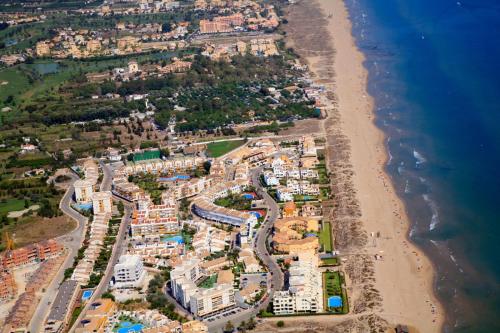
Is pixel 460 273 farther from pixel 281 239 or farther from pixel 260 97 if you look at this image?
pixel 260 97

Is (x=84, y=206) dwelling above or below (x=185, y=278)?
below

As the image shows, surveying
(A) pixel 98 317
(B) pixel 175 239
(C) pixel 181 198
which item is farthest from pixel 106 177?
(A) pixel 98 317

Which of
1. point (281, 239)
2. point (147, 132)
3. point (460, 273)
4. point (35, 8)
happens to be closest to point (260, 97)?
point (147, 132)

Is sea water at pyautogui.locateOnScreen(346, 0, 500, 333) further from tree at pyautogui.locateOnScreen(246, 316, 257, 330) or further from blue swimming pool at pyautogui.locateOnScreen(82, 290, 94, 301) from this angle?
blue swimming pool at pyautogui.locateOnScreen(82, 290, 94, 301)

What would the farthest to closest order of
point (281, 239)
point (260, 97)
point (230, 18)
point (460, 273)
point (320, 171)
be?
1. point (230, 18)
2. point (260, 97)
3. point (320, 171)
4. point (281, 239)
5. point (460, 273)

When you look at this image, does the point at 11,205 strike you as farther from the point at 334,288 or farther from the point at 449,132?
the point at 449,132

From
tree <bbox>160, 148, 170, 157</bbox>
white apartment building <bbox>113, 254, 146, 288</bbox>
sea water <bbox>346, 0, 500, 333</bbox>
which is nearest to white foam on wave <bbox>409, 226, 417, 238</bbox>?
sea water <bbox>346, 0, 500, 333</bbox>
